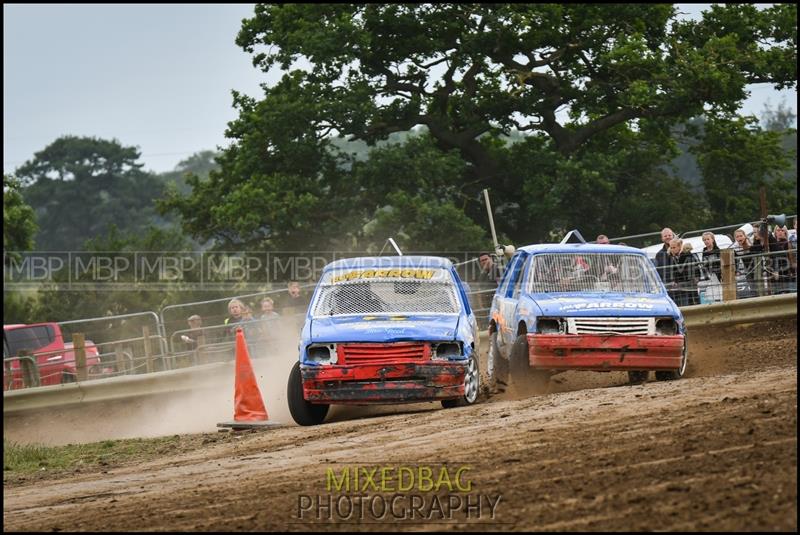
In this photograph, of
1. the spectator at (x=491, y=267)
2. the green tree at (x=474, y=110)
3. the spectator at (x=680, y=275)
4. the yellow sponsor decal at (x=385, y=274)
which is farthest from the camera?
the green tree at (x=474, y=110)

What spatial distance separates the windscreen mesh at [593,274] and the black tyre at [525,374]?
1.07m

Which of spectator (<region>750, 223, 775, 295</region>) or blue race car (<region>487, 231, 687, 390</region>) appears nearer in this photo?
blue race car (<region>487, 231, 687, 390</region>)

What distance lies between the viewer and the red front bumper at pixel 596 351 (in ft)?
45.6

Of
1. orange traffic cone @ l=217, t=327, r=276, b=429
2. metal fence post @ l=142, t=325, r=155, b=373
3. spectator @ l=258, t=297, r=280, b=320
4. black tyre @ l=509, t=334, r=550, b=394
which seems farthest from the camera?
metal fence post @ l=142, t=325, r=155, b=373

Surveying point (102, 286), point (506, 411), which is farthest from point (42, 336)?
point (102, 286)

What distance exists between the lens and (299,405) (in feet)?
45.2

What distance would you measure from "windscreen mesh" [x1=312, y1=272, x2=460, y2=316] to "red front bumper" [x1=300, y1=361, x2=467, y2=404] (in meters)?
1.15

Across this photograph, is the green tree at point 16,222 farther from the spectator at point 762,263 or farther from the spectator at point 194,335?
the spectator at point 762,263

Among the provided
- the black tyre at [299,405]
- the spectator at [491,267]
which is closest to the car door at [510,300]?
the black tyre at [299,405]

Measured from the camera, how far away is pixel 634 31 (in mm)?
31891

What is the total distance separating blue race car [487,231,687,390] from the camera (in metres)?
13.9

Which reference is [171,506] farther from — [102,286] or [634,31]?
[102,286]

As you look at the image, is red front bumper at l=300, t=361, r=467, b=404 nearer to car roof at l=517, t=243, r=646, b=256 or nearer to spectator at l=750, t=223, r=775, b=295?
car roof at l=517, t=243, r=646, b=256

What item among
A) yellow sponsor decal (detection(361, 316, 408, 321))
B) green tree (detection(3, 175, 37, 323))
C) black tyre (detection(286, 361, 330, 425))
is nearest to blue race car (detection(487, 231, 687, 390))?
yellow sponsor decal (detection(361, 316, 408, 321))
